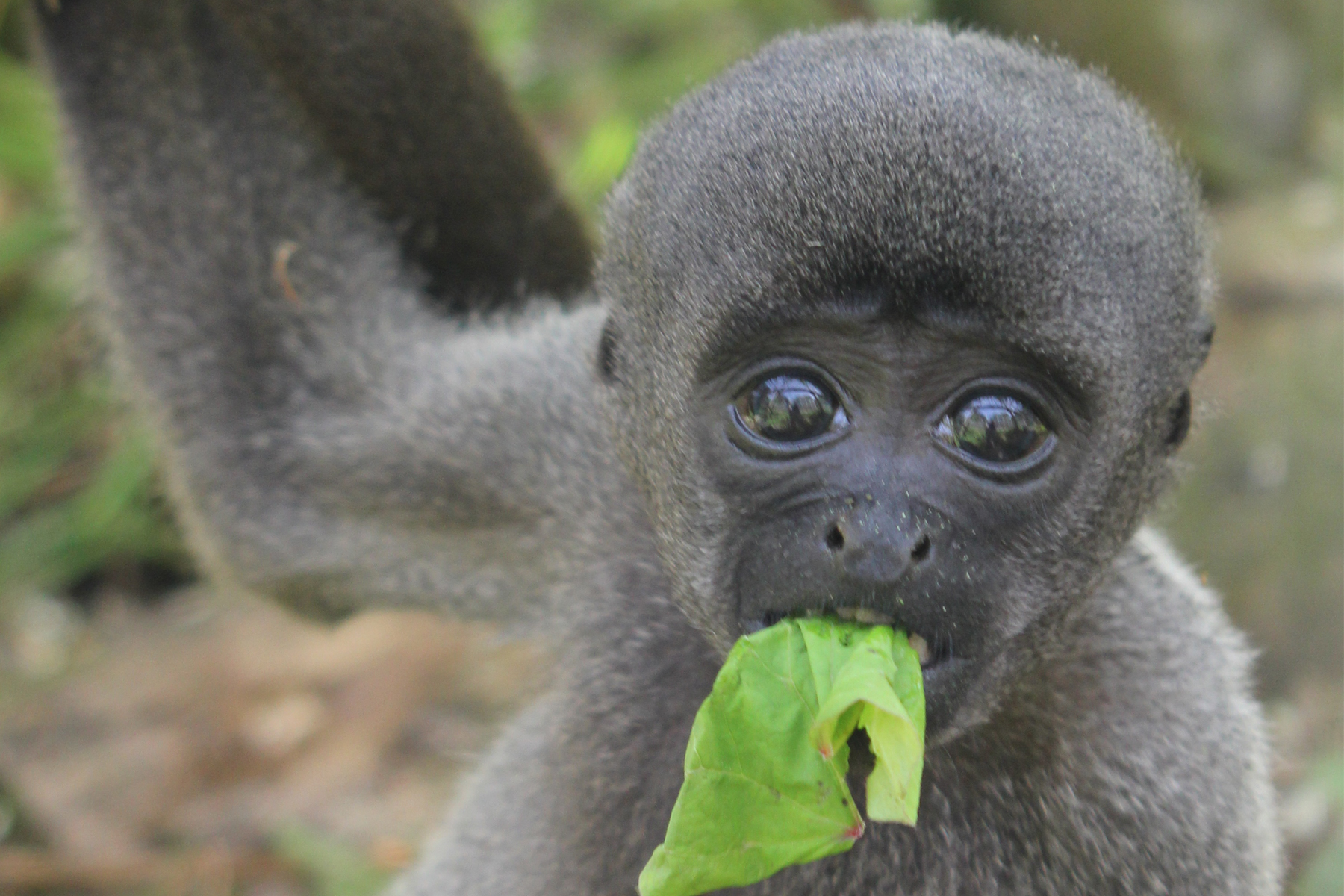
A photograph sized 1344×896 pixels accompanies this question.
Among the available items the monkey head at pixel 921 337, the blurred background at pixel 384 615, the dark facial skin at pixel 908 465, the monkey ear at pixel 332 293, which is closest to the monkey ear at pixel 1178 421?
the monkey head at pixel 921 337

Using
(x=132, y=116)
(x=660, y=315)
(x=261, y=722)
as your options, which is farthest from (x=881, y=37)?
(x=261, y=722)

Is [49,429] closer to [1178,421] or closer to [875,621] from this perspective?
[875,621]

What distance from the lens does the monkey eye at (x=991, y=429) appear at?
244 cm

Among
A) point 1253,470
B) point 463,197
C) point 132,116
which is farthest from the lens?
point 1253,470

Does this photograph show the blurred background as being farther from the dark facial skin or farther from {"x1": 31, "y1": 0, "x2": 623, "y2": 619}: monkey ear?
the dark facial skin

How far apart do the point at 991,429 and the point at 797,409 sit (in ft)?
1.17

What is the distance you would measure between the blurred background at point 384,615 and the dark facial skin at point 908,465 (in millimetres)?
2574

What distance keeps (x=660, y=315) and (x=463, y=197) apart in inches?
59.1

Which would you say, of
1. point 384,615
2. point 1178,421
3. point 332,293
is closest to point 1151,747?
point 1178,421

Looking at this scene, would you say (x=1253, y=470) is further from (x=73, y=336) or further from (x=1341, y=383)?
(x=73, y=336)

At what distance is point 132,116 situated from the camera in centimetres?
370

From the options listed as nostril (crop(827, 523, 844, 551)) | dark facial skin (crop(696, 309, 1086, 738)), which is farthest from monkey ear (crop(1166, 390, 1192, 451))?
nostril (crop(827, 523, 844, 551))

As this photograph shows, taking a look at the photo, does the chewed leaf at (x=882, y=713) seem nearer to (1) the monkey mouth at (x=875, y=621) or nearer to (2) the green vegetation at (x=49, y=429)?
(1) the monkey mouth at (x=875, y=621)

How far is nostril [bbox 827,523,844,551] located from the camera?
228 cm
